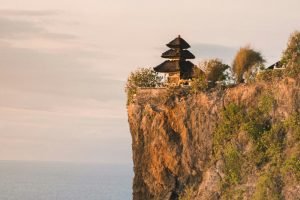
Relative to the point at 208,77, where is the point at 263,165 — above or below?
below

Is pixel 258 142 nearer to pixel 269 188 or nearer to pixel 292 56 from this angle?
pixel 269 188

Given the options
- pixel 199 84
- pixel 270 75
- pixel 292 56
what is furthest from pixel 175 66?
pixel 292 56

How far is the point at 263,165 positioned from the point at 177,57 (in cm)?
1341

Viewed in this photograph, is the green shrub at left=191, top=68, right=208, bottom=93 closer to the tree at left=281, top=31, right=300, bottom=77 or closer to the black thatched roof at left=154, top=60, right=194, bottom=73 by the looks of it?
the black thatched roof at left=154, top=60, right=194, bottom=73

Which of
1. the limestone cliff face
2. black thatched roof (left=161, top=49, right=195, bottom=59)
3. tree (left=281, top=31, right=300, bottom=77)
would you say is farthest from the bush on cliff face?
black thatched roof (left=161, top=49, right=195, bottom=59)

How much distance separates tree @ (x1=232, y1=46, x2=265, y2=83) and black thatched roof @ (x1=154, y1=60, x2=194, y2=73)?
4.02 metres

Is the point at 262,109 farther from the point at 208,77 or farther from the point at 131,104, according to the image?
the point at 131,104

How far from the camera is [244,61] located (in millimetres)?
68500

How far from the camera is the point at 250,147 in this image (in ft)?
208

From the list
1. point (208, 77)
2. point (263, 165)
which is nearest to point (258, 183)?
point (263, 165)

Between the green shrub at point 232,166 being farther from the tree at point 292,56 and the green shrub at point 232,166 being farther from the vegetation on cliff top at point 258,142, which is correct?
the tree at point 292,56

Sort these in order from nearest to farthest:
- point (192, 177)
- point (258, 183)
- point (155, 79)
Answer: point (258, 183) → point (192, 177) → point (155, 79)

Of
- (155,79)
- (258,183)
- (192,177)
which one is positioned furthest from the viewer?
(155,79)

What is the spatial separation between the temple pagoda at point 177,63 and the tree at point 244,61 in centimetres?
393
